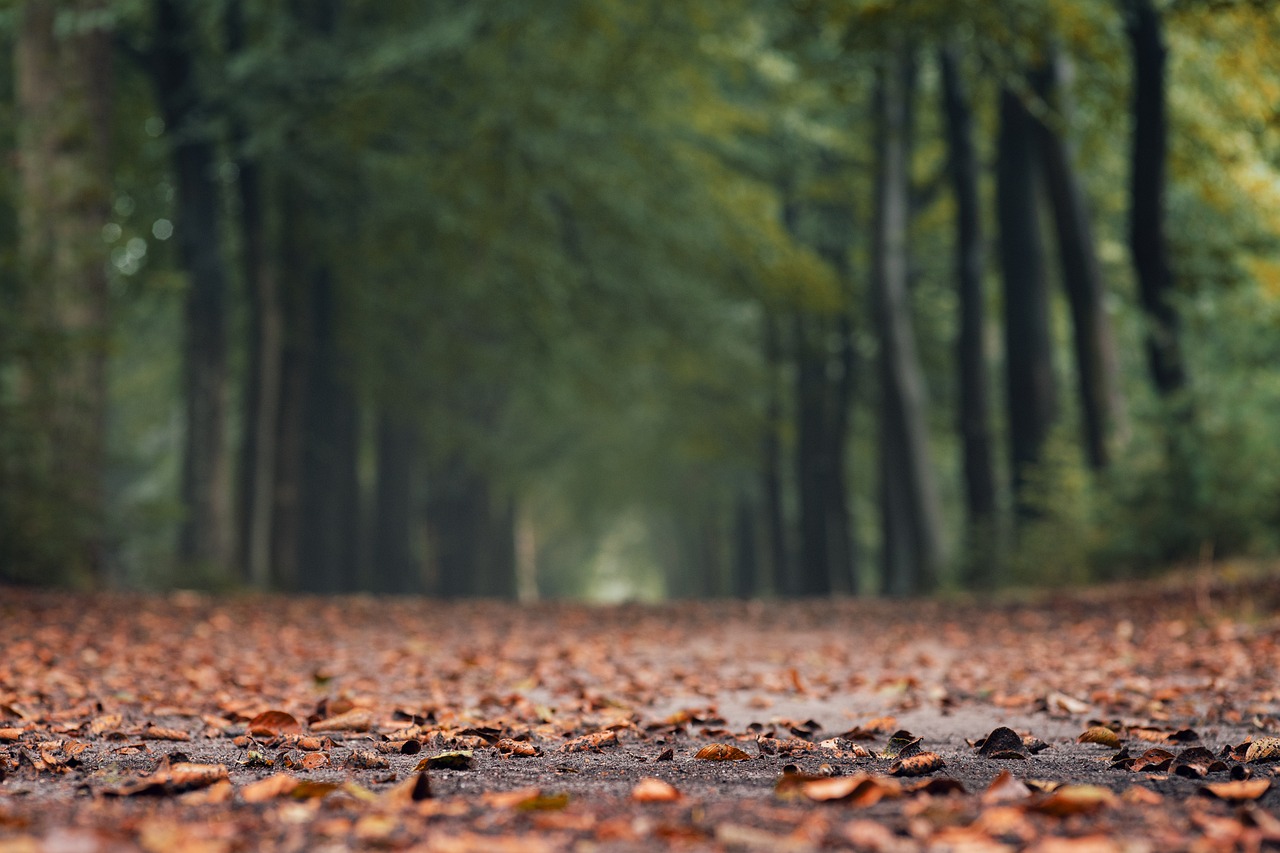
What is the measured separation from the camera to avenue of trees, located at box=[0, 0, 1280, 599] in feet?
42.3

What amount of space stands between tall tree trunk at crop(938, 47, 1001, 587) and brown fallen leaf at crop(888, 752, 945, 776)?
1630 cm

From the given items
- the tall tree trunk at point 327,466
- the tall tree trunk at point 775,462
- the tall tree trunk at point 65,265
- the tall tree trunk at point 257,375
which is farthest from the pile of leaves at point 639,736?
the tall tree trunk at point 775,462

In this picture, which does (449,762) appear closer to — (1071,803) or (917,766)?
(917,766)

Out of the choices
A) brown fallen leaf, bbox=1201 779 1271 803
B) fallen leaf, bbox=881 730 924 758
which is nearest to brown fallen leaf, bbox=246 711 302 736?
fallen leaf, bbox=881 730 924 758

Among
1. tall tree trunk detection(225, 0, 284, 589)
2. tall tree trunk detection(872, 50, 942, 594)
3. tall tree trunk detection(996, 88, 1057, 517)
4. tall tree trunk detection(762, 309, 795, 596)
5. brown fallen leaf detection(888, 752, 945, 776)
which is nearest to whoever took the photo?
brown fallen leaf detection(888, 752, 945, 776)

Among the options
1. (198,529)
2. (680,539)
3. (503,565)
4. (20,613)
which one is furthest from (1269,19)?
(680,539)

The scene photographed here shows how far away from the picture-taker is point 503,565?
111 ft

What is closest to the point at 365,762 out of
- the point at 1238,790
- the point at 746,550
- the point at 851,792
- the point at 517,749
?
the point at 517,749

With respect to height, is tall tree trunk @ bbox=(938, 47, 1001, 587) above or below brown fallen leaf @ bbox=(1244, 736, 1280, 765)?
above

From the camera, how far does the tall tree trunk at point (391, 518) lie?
24391mm

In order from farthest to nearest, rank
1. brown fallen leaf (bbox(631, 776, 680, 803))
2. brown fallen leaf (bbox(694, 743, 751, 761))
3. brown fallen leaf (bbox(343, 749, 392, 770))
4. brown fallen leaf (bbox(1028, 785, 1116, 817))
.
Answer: brown fallen leaf (bbox(694, 743, 751, 761)) < brown fallen leaf (bbox(343, 749, 392, 770)) < brown fallen leaf (bbox(631, 776, 680, 803)) < brown fallen leaf (bbox(1028, 785, 1116, 817))

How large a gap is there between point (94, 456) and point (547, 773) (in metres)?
10.8

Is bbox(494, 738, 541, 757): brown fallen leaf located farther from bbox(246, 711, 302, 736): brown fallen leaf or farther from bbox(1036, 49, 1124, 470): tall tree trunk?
bbox(1036, 49, 1124, 470): tall tree trunk

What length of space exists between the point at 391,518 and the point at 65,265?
12.5m
